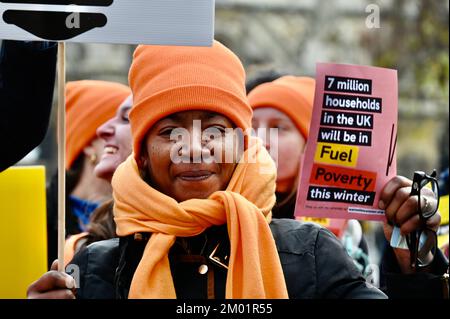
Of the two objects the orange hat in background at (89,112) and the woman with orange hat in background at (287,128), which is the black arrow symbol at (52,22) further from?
the orange hat in background at (89,112)

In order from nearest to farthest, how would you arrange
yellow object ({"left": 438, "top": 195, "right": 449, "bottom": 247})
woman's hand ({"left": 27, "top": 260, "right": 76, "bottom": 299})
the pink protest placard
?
woman's hand ({"left": 27, "top": 260, "right": 76, "bottom": 299}) < the pink protest placard < yellow object ({"left": 438, "top": 195, "right": 449, "bottom": 247})

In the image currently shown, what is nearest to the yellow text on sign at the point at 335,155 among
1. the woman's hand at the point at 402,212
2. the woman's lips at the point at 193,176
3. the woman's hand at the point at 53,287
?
the woman's hand at the point at 402,212

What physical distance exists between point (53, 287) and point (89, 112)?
6.98ft

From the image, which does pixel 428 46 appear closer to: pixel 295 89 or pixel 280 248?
pixel 295 89

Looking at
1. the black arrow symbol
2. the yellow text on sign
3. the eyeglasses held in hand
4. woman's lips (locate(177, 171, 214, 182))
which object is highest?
the black arrow symbol

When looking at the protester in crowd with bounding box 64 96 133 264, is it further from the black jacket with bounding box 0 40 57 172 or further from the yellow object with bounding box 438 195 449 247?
the yellow object with bounding box 438 195 449 247

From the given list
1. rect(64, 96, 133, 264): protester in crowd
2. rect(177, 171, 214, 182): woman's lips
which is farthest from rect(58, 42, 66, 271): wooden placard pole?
rect(64, 96, 133, 264): protester in crowd

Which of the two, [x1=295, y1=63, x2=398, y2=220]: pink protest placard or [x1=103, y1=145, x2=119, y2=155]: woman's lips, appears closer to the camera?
[x1=295, y1=63, x2=398, y2=220]: pink protest placard

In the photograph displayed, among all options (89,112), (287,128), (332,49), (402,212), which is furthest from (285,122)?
Answer: (332,49)

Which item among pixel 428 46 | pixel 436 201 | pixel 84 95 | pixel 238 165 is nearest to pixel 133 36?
pixel 238 165

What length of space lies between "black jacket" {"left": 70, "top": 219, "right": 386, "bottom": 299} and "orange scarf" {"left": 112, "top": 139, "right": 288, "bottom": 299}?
43 mm

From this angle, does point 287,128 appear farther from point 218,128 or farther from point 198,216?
point 198,216

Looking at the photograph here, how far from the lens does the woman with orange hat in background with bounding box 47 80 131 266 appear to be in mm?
4863

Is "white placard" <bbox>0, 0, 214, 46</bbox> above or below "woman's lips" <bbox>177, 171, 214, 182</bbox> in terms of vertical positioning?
above
